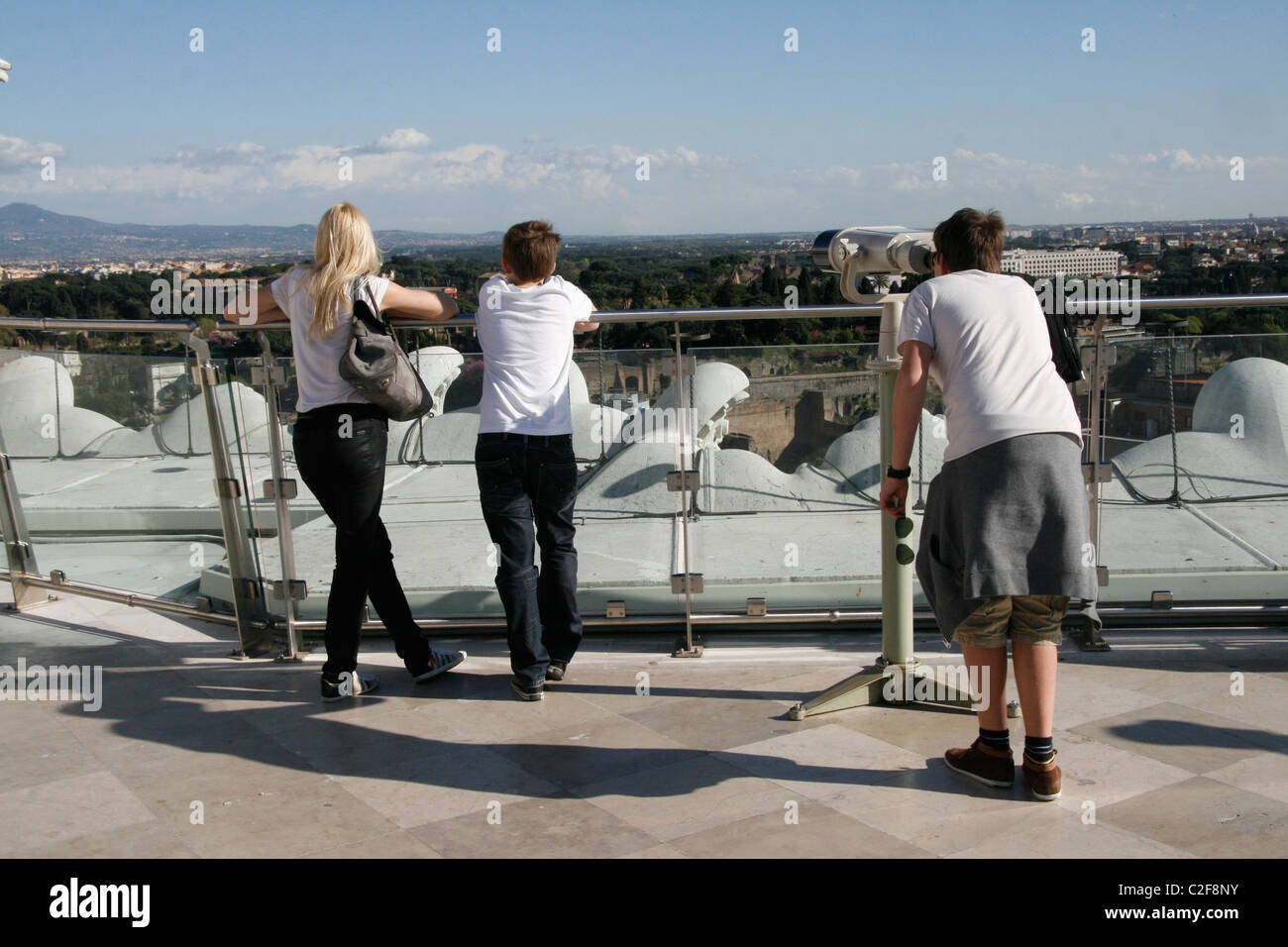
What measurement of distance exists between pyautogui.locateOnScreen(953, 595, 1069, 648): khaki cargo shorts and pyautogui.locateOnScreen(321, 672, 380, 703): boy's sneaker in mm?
2405

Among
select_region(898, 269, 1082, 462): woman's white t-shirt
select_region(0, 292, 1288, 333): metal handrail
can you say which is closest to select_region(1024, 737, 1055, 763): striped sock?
select_region(898, 269, 1082, 462): woman's white t-shirt

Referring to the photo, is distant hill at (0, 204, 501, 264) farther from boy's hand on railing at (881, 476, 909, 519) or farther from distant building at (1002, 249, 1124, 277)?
boy's hand on railing at (881, 476, 909, 519)

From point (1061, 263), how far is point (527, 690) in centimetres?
284

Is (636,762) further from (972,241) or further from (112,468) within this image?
(112,468)

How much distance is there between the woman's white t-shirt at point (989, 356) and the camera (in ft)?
10.5

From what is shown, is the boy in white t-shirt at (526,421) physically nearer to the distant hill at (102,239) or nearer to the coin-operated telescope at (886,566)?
the coin-operated telescope at (886,566)

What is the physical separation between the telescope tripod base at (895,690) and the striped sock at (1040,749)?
78 cm

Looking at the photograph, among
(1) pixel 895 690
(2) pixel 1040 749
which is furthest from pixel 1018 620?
(1) pixel 895 690

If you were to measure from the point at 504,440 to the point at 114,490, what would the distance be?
2.55 meters

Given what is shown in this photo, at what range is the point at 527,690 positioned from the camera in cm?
430

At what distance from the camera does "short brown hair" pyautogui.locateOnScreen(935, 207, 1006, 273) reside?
3.35m

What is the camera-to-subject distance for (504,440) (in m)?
4.16
